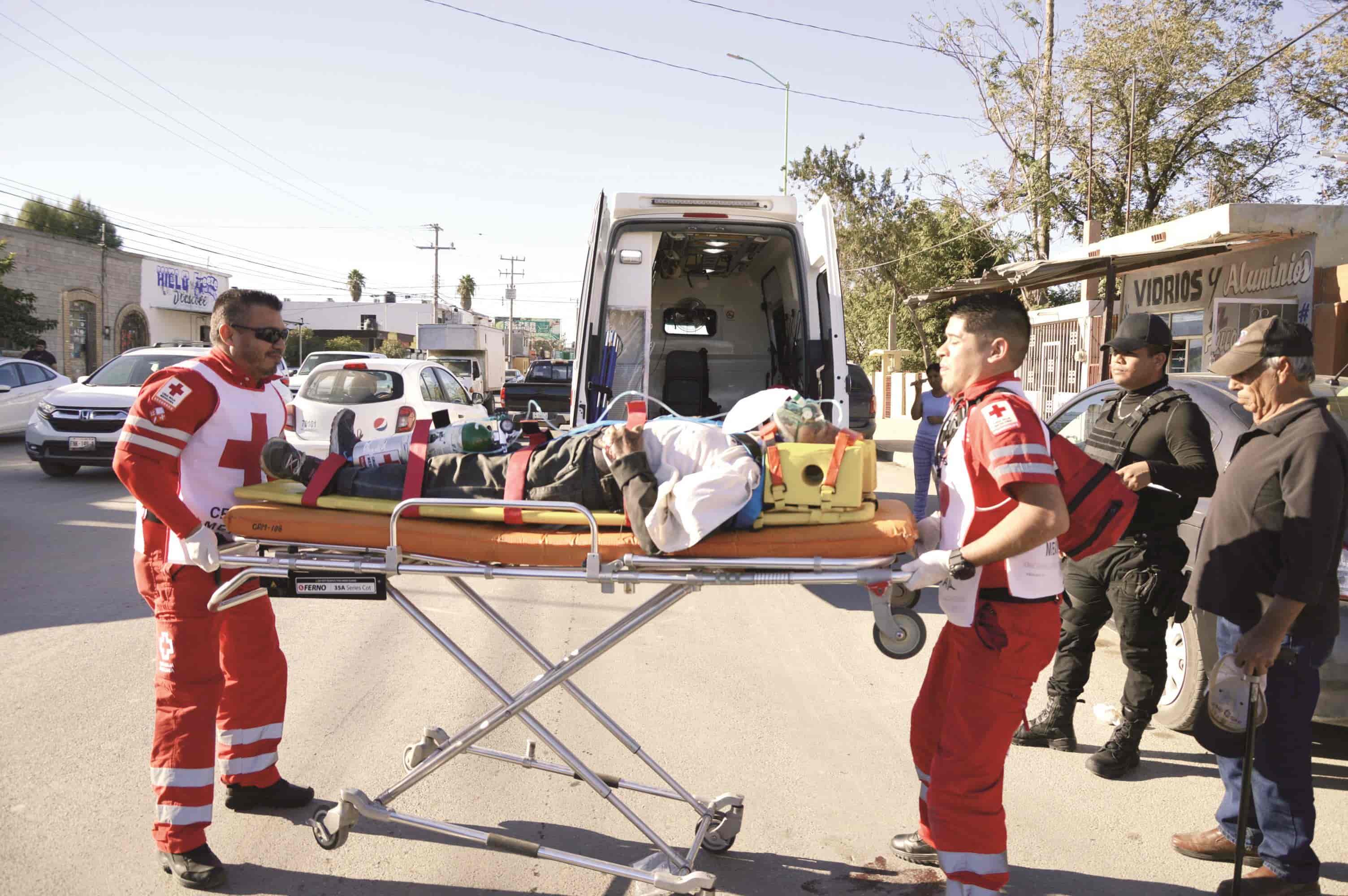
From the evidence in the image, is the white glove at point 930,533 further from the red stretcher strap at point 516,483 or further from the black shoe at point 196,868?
the black shoe at point 196,868

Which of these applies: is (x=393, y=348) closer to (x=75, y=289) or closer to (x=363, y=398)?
(x=75, y=289)

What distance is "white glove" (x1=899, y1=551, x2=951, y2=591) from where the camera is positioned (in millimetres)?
2691

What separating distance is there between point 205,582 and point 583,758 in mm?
1711

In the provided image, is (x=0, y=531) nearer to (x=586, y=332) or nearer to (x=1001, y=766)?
A: (x=586, y=332)

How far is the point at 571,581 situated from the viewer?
283 cm

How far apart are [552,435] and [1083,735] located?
2981 millimetres

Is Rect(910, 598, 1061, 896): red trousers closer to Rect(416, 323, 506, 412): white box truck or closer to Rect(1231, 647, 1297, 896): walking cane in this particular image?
Rect(1231, 647, 1297, 896): walking cane

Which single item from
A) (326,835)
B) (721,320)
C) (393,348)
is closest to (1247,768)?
(326,835)

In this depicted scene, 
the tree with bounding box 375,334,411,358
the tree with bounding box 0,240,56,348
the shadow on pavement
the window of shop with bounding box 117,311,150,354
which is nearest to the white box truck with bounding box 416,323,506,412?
the tree with bounding box 0,240,56,348

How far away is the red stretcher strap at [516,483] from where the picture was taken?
2939mm

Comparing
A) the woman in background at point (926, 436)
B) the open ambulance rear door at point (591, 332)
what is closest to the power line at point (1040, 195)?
the woman in background at point (926, 436)

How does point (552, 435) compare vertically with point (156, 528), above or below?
above

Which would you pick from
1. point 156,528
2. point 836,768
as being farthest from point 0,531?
point 836,768

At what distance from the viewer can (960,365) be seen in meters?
2.87
